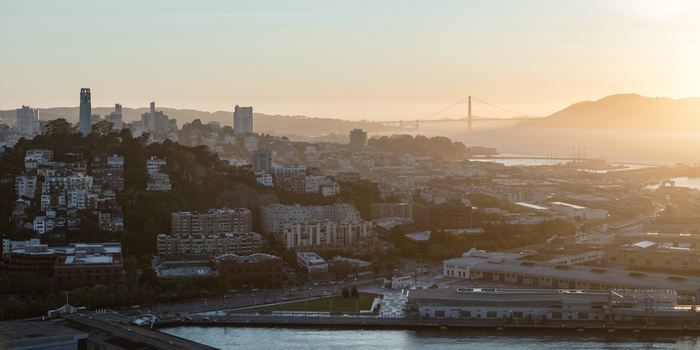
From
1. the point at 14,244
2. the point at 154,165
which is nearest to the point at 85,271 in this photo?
the point at 14,244

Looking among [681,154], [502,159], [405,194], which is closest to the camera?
[405,194]

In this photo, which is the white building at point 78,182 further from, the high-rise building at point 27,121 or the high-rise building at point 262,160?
the high-rise building at point 27,121

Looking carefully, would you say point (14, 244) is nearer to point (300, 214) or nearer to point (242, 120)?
point (300, 214)

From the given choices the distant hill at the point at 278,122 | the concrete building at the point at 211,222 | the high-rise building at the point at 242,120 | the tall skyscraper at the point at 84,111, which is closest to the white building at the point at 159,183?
the concrete building at the point at 211,222

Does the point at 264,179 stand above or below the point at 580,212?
above

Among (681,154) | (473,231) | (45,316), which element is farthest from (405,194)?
(681,154)

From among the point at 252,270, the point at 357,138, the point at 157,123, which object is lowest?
the point at 252,270

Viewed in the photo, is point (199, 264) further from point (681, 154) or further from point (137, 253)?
point (681, 154)
